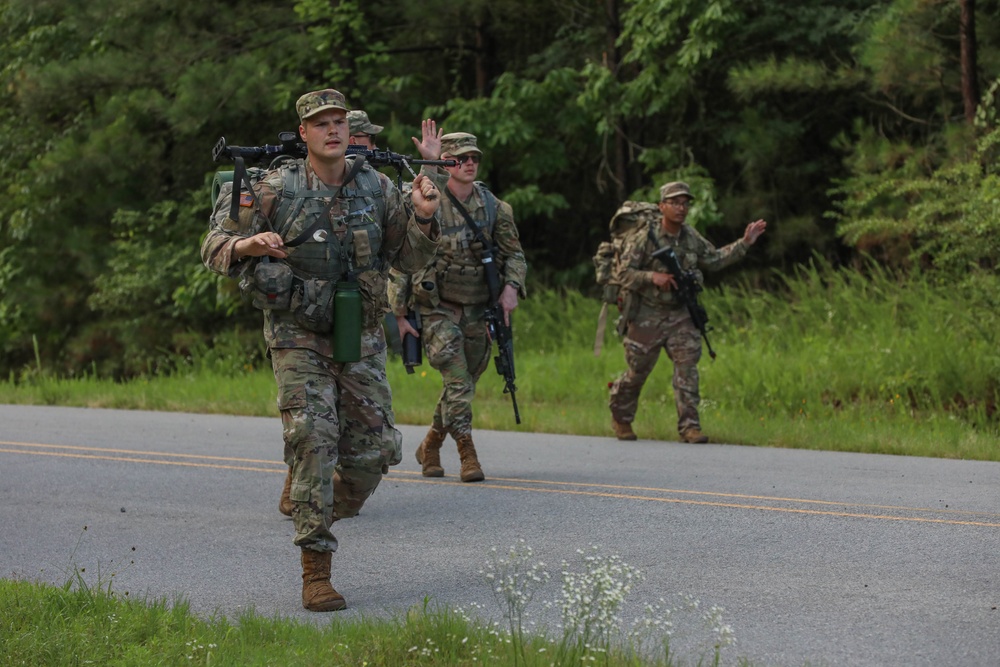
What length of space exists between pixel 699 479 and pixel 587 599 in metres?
4.76

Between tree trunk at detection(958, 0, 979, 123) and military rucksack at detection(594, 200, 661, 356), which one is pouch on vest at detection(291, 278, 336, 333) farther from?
tree trunk at detection(958, 0, 979, 123)

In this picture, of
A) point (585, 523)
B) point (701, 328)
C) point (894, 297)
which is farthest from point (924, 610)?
point (894, 297)

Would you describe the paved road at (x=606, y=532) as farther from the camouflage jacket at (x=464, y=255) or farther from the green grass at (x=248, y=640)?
the camouflage jacket at (x=464, y=255)

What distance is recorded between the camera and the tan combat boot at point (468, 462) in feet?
32.3

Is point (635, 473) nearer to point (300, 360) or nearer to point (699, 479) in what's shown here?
point (699, 479)

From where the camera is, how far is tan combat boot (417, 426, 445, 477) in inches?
402

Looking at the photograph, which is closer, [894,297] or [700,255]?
[700,255]

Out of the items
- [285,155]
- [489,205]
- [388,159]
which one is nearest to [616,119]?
[489,205]

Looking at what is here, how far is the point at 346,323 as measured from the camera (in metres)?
6.62

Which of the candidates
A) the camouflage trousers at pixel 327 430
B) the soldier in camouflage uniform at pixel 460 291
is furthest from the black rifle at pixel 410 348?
the camouflage trousers at pixel 327 430

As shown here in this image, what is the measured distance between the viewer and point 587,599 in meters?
5.01

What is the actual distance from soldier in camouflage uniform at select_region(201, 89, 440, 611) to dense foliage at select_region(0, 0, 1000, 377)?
8.34 meters

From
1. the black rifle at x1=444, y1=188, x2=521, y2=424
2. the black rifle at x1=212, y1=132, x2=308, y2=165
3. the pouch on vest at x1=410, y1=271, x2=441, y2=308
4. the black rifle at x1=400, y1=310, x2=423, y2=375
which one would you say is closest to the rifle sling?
the black rifle at x1=444, y1=188, x2=521, y2=424

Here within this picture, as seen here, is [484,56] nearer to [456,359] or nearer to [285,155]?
[456,359]
